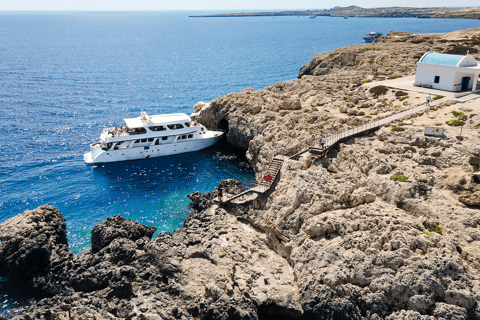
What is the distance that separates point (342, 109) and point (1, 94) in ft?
252

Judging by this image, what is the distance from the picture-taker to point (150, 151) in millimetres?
59562

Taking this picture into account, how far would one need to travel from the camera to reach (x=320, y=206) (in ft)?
109

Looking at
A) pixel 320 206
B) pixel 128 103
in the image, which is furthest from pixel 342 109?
pixel 128 103

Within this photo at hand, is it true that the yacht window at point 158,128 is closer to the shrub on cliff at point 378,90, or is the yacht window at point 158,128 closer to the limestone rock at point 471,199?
the shrub on cliff at point 378,90

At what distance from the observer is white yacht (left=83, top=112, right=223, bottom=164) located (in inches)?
2271

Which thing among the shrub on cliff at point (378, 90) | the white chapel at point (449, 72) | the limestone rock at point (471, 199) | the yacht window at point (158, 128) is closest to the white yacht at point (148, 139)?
the yacht window at point (158, 128)

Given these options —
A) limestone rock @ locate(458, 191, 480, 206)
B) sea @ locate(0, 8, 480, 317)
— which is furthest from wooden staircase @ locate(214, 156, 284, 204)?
limestone rock @ locate(458, 191, 480, 206)

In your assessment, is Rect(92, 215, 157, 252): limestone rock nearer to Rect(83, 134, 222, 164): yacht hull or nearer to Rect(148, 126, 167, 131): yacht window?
Rect(83, 134, 222, 164): yacht hull

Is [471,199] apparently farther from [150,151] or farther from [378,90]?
[150,151]

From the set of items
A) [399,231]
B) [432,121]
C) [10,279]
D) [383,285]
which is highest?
[432,121]

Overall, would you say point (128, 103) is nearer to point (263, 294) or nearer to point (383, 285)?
point (263, 294)

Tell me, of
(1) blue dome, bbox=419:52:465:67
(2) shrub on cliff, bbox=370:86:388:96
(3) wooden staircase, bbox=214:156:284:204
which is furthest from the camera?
(2) shrub on cliff, bbox=370:86:388:96

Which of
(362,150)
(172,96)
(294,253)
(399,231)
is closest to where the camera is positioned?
(399,231)

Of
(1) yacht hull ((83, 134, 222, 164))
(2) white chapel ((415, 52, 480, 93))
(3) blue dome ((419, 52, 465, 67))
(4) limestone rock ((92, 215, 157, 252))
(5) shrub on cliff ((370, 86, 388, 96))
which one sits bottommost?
(1) yacht hull ((83, 134, 222, 164))
